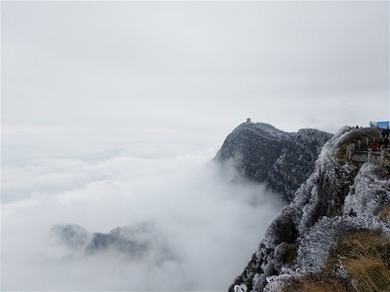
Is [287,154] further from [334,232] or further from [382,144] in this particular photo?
[334,232]

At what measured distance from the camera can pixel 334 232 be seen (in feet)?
77.1

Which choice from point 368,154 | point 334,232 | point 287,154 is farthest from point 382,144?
point 287,154

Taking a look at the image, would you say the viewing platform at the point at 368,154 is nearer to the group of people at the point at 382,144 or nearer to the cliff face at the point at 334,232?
the group of people at the point at 382,144

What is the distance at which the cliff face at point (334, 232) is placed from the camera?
705 inches

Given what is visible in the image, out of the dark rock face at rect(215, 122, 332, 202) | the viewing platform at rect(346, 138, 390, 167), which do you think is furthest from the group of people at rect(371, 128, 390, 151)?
the dark rock face at rect(215, 122, 332, 202)

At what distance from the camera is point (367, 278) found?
16.2m

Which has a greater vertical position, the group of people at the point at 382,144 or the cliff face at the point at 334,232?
the group of people at the point at 382,144

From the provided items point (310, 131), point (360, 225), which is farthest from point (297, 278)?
point (310, 131)

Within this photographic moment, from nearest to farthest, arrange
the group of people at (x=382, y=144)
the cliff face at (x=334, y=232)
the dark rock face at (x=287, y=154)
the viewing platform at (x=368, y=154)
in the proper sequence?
the cliff face at (x=334, y=232)
the viewing platform at (x=368, y=154)
the group of people at (x=382, y=144)
the dark rock face at (x=287, y=154)

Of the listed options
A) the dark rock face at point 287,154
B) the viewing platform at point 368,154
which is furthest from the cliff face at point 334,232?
the dark rock face at point 287,154

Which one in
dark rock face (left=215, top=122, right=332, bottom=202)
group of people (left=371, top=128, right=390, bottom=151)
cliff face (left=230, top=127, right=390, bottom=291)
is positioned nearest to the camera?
cliff face (left=230, top=127, right=390, bottom=291)

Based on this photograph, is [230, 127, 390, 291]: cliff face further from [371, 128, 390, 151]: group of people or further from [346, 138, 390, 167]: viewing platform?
[371, 128, 390, 151]: group of people

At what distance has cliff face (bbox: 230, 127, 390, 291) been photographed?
1790 centimetres

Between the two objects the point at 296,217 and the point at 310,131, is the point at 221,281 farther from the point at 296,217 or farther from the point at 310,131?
the point at 296,217
